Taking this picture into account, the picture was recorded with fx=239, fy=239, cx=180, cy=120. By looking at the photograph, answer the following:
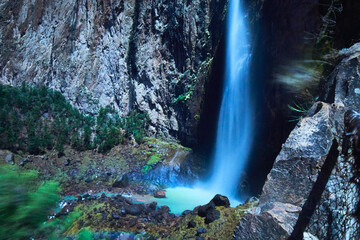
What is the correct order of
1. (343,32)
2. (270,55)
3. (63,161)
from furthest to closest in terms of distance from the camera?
(63,161) → (270,55) → (343,32)

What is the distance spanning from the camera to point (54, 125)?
19.2 metres

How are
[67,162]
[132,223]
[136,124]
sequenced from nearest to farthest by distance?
[132,223], [67,162], [136,124]

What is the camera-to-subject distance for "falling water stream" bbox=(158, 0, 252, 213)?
11940 millimetres

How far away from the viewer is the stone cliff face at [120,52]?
56.4ft

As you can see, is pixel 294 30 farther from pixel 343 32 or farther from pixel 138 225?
pixel 138 225

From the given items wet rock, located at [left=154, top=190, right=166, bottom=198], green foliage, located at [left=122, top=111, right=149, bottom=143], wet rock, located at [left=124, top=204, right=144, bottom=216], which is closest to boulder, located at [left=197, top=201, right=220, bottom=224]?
wet rock, located at [left=124, top=204, right=144, bottom=216]

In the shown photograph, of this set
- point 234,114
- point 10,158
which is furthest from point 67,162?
point 234,114

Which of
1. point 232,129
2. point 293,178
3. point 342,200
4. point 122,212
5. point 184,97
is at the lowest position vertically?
point 122,212

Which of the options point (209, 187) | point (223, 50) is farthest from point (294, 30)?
point (209, 187)

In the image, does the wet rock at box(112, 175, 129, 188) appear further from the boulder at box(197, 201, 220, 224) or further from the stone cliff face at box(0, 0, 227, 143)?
the boulder at box(197, 201, 220, 224)

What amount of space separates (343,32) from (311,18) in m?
1.29

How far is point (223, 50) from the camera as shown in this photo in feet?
48.2

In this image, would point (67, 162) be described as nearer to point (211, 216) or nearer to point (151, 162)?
point (151, 162)

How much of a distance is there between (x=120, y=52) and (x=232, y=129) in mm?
14051
